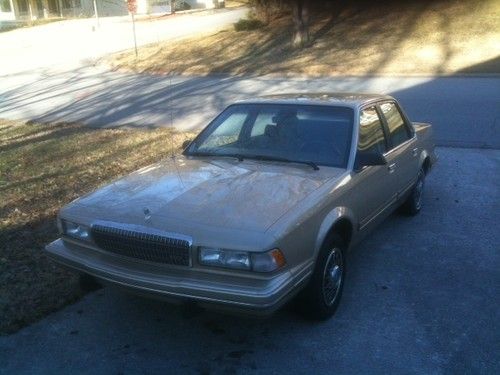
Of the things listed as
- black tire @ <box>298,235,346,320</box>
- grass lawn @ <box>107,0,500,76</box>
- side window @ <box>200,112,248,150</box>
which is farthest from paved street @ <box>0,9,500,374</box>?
grass lawn @ <box>107,0,500,76</box>

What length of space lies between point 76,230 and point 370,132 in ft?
8.21

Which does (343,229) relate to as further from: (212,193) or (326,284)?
(212,193)

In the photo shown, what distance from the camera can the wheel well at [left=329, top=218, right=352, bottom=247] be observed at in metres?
3.91

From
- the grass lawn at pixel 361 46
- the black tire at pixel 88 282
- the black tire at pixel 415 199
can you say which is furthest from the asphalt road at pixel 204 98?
the black tire at pixel 88 282

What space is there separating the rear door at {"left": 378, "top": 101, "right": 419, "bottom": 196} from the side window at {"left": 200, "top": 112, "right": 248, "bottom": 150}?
4.20 ft

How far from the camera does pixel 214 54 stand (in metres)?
21.2

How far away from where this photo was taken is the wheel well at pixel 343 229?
3.91 metres

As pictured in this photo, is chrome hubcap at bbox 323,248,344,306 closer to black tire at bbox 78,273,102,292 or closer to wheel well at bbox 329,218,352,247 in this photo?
wheel well at bbox 329,218,352,247

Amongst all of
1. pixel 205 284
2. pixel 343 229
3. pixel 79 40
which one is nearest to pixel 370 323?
pixel 343 229

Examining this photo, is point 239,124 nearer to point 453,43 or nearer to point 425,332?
point 425,332

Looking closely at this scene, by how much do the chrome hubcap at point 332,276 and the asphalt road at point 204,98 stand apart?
19.6 feet

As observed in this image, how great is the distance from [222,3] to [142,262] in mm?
49456

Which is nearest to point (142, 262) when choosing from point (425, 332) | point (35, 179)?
point (425, 332)

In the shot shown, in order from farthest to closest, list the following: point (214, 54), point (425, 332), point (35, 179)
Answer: point (214, 54) → point (35, 179) → point (425, 332)
